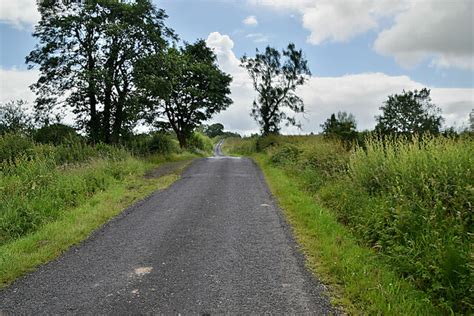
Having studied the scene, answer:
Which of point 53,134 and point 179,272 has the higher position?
point 53,134

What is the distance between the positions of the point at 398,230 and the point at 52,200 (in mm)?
7740

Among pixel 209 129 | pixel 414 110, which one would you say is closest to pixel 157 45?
pixel 414 110

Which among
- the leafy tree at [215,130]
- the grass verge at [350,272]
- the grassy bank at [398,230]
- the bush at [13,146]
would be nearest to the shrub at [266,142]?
the bush at [13,146]

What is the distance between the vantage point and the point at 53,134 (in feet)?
72.9

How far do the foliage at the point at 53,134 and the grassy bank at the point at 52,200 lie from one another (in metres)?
6.42

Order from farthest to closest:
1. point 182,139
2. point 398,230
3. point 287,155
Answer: point 182,139 < point 287,155 < point 398,230

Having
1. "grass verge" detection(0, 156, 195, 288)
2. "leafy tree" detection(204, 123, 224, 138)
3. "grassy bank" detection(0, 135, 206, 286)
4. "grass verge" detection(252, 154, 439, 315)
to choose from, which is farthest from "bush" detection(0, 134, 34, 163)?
"leafy tree" detection(204, 123, 224, 138)

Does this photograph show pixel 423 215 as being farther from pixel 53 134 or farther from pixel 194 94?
pixel 194 94

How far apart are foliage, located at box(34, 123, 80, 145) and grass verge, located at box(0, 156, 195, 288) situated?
12.0 meters

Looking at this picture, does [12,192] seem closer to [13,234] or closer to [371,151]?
[13,234]

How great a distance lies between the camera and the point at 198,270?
5.43 m

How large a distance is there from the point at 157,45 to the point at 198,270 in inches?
802

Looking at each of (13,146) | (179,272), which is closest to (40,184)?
(13,146)

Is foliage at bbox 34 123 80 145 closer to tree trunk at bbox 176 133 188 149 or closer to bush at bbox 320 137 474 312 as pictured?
tree trunk at bbox 176 133 188 149
